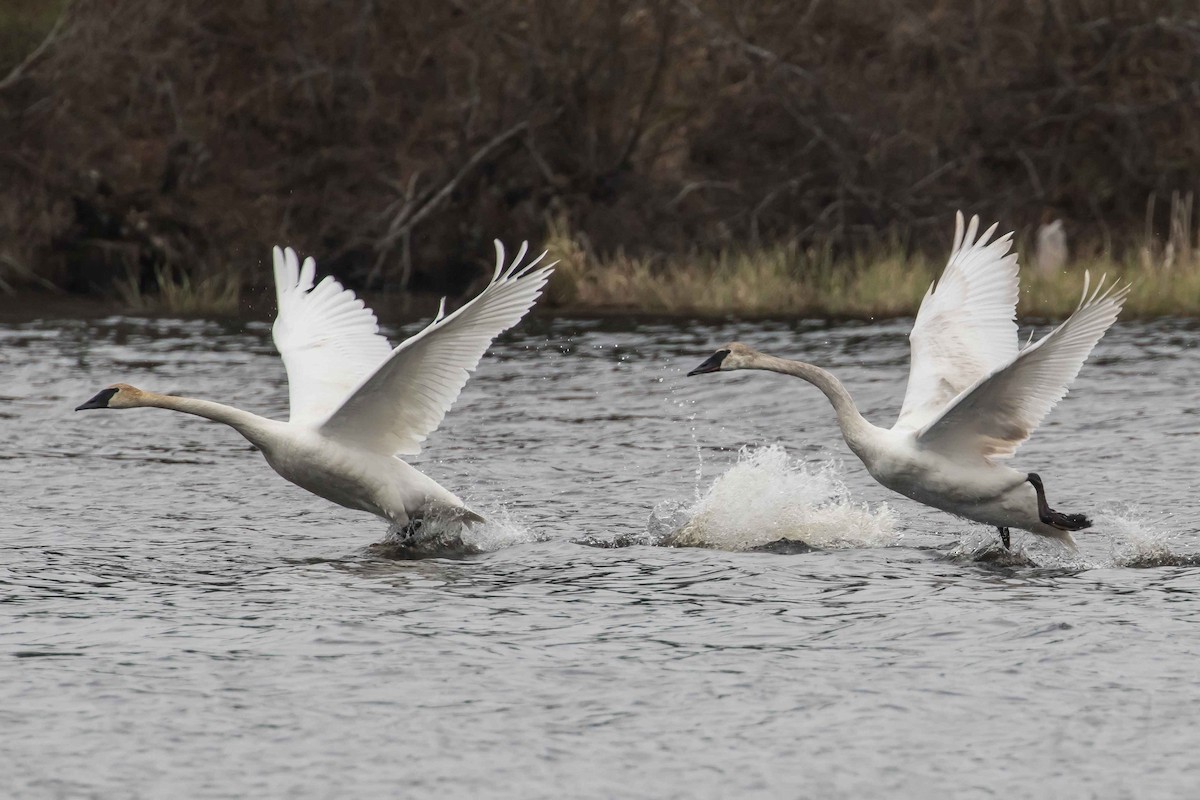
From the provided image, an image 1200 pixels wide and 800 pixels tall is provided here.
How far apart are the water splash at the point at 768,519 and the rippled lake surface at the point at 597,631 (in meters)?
0.02

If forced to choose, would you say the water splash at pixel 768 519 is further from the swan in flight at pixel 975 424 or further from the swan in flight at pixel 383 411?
the swan in flight at pixel 383 411

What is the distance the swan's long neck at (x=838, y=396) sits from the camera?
9.48 m

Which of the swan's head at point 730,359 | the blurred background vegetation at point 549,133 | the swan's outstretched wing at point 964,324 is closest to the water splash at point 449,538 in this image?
the swan's head at point 730,359

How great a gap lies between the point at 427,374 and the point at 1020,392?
3127mm

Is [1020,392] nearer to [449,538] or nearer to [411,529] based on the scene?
[449,538]

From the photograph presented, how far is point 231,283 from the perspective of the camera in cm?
2592

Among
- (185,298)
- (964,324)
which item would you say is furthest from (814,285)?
(964,324)

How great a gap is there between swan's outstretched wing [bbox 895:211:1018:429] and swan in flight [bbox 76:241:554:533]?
2265 millimetres

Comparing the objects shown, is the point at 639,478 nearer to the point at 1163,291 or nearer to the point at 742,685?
the point at 742,685

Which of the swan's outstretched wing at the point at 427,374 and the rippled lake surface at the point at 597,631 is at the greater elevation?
the swan's outstretched wing at the point at 427,374

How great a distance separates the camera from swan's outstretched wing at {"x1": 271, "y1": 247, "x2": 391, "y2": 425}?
10.9m

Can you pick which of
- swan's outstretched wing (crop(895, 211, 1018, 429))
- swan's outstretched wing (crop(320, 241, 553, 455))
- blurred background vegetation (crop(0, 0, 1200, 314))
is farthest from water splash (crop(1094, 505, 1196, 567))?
blurred background vegetation (crop(0, 0, 1200, 314))

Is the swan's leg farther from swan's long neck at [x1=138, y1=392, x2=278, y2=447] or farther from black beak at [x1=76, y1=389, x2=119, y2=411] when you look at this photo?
black beak at [x1=76, y1=389, x2=119, y2=411]

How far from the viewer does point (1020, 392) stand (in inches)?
379
